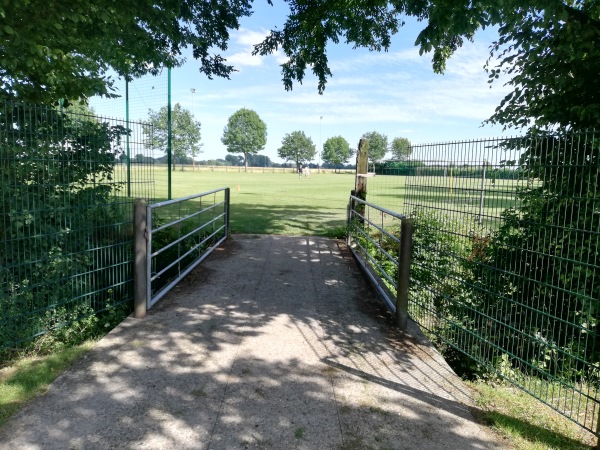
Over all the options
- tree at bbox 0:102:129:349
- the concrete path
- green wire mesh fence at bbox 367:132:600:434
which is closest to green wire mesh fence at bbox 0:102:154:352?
tree at bbox 0:102:129:349

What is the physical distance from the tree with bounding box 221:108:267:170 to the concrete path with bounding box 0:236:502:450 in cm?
10101

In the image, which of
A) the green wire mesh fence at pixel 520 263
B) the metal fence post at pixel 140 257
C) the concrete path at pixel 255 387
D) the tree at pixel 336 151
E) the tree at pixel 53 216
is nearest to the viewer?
the concrete path at pixel 255 387

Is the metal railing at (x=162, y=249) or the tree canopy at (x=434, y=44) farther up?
the tree canopy at (x=434, y=44)

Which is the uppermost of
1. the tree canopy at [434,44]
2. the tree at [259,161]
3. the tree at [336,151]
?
the tree at [336,151]

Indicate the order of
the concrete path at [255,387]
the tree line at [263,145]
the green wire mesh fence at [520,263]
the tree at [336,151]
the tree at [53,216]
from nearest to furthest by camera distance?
1. the concrete path at [255,387]
2. the green wire mesh fence at [520,263]
3. the tree at [53,216]
4. the tree line at [263,145]
5. the tree at [336,151]

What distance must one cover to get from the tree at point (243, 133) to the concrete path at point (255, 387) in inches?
3977

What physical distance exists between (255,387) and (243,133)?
105 m

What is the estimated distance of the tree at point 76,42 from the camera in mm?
4504

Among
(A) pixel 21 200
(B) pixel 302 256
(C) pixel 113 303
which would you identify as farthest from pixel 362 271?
(A) pixel 21 200

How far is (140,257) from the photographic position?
434cm

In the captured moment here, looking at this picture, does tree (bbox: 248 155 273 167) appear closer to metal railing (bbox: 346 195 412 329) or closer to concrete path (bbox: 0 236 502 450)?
metal railing (bbox: 346 195 412 329)

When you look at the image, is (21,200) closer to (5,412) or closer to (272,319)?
(5,412)

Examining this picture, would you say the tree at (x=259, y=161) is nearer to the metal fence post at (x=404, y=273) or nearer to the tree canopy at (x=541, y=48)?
the tree canopy at (x=541, y=48)

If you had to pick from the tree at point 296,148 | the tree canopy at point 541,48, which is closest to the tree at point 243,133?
the tree at point 296,148
